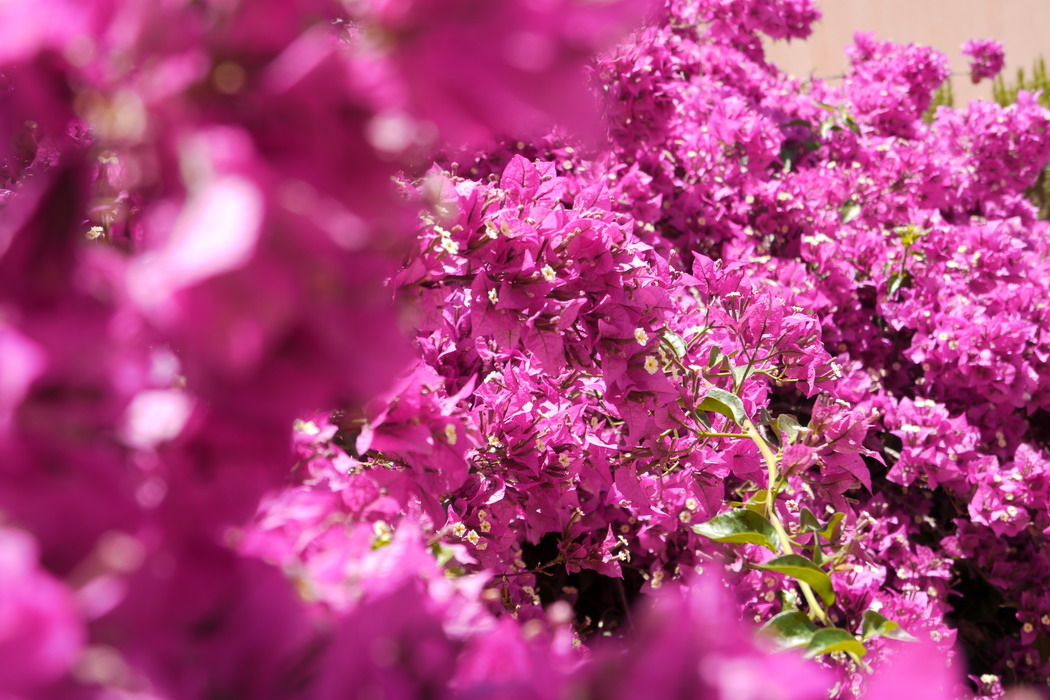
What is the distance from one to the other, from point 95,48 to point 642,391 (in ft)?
2.86

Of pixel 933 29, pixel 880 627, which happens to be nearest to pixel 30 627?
pixel 880 627

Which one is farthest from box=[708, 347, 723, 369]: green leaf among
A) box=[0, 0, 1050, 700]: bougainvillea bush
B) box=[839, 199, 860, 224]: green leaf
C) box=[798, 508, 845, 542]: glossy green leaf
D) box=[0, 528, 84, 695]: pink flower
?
box=[839, 199, 860, 224]: green leaf

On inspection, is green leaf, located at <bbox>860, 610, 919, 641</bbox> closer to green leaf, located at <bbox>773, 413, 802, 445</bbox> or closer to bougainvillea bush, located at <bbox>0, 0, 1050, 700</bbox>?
bougainvillea bush, located at <bbox>0, 0, 1050, 700</bbox>

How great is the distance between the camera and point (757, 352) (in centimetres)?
135

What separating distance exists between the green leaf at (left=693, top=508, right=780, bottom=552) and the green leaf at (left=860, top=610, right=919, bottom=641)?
0.36ft

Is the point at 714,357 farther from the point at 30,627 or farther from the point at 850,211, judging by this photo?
the point at 850,211

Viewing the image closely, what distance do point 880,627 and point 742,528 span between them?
16 centimetres

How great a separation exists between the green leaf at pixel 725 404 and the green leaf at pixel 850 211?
4.82 feet

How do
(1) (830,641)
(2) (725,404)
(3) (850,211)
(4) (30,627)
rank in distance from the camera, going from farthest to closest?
(3) (850,211), (2) (725,404), (1) (830,641), (4) (30,627)

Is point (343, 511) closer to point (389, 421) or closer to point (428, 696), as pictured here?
point (389, 421)

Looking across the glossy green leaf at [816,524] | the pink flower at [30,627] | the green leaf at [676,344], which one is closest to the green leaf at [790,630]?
the glossy green leaf at [816,524]

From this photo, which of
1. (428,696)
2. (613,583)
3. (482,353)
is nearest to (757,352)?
(482,353)

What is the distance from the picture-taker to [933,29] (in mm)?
7883

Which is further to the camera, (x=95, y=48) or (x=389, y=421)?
(x=389, y=421)
